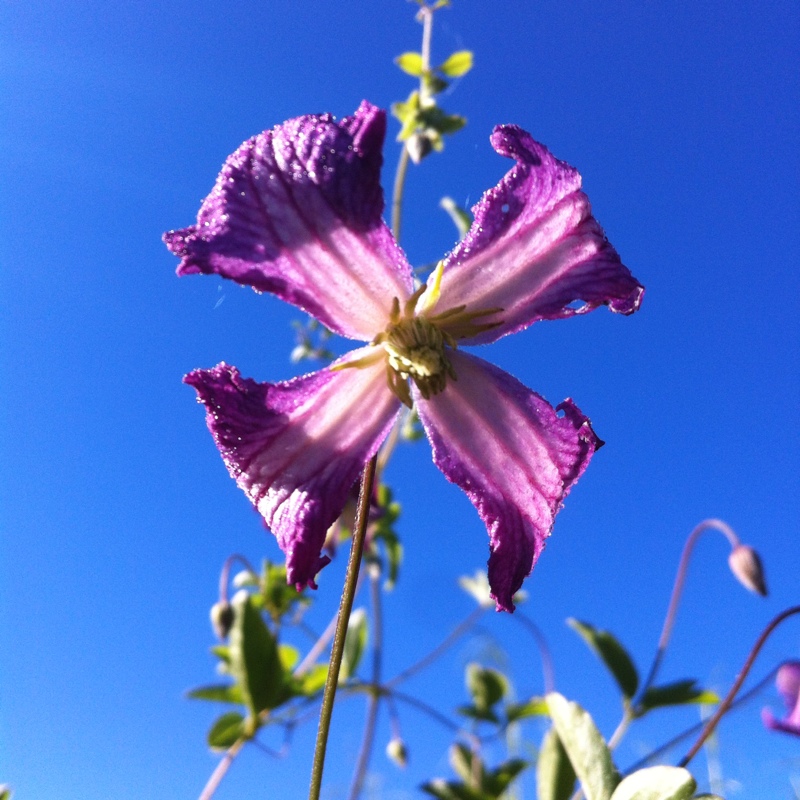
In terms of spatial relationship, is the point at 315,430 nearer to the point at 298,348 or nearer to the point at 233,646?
the point at 233,646

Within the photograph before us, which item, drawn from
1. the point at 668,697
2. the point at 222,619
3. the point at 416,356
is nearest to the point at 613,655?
the point at 668,697

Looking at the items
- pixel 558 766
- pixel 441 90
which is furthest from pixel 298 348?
pixel 558 766

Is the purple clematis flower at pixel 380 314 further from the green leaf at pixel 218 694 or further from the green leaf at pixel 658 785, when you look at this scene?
the green leaf at pixel 218 694

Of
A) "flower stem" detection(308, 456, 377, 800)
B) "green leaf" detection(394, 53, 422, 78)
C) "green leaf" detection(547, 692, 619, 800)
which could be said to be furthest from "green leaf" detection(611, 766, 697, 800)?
"green leaf" detection(394, 53, 422, 78)

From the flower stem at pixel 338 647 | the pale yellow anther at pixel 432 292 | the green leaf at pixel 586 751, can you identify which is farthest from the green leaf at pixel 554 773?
the pale yellow anther at pixel 432 292

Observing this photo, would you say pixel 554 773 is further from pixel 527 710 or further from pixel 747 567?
pixel 747 567
